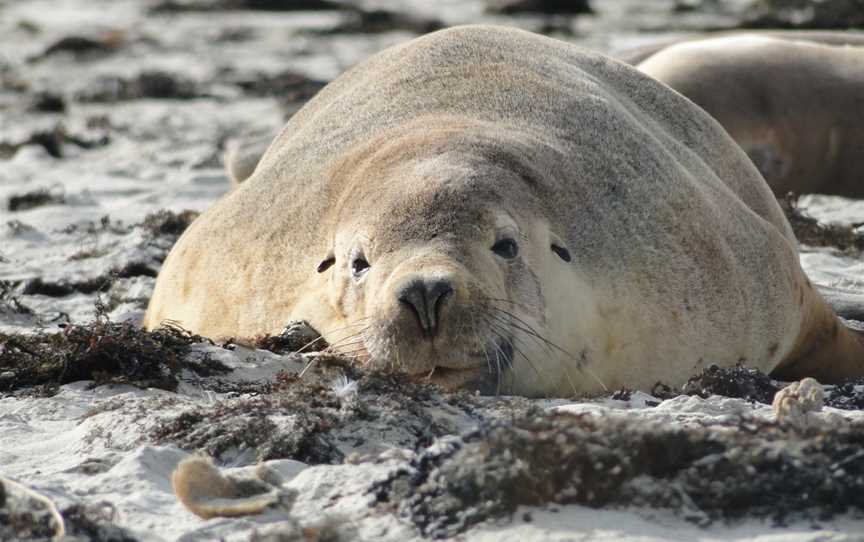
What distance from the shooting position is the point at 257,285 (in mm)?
5203

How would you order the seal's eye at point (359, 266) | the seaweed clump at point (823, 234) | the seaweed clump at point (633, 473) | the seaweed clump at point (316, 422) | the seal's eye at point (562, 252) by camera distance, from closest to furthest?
the seaweed clump at point (633, 473)
the seaweed clump at point (316, 422)
the seal's eye at point (359, 266)
the seal's eye at point (562, 252)
the seaweed clump at point (823, 234)

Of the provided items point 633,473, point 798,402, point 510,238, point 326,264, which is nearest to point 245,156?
point 326,264

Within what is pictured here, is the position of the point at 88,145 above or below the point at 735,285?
below

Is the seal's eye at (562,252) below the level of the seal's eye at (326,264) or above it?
above

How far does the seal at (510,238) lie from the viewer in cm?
436

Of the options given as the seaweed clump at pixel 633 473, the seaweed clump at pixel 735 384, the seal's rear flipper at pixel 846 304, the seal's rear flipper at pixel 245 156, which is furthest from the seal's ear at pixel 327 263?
the seal's rear flipper at pixel 245 156

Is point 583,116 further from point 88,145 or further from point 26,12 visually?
point 26,12

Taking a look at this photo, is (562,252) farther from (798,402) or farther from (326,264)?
(798,402)

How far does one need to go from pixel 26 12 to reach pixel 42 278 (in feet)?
48.1

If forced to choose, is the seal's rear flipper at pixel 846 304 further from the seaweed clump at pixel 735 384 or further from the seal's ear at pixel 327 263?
the seal's ear at pixel 327 263

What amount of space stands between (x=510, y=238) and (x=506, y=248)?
0.10 ft

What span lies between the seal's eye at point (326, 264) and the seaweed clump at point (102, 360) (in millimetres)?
429

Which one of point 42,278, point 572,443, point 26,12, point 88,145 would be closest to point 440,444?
point 572,443

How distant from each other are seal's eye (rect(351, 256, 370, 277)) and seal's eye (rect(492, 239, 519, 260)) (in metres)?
0.36
